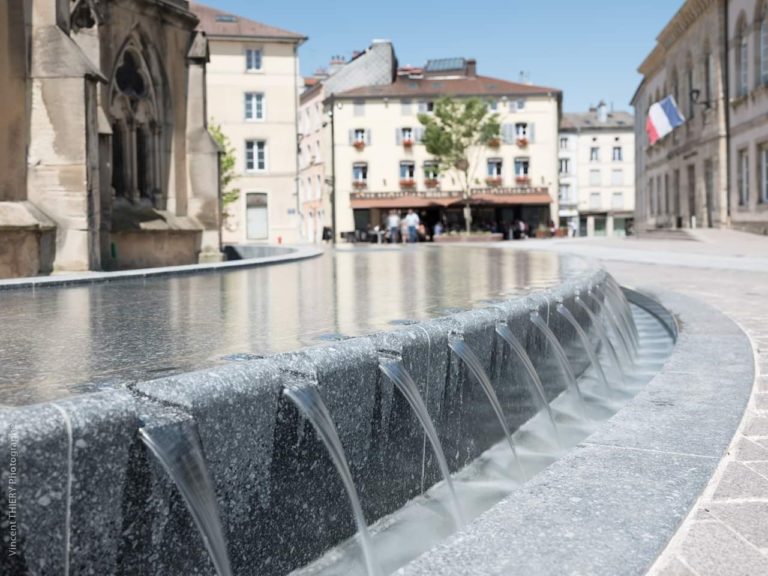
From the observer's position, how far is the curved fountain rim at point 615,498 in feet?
7.43

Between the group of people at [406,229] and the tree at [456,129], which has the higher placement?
the tree at [456,129]

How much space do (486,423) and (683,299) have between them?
16.8ft

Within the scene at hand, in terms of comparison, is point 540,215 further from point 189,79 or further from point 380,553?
point 380,553

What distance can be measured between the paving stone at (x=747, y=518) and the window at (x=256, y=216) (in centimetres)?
5323

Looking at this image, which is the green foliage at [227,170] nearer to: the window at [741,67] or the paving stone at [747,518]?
the window at [741,67]

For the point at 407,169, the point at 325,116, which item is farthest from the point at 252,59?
the point at 407,169

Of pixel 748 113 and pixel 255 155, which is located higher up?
pixel 255 155

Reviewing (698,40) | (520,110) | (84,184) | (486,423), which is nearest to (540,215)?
(520,110)

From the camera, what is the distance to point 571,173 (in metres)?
85.4

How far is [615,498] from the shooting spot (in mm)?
2717

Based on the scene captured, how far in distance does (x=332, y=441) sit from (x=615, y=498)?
1247 mm

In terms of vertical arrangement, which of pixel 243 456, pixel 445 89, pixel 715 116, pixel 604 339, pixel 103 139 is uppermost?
pixel 445 89

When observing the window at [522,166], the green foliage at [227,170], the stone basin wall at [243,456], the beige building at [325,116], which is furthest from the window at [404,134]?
the stone basin wall at [243,456]

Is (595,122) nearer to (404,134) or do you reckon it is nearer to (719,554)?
(404,134)
